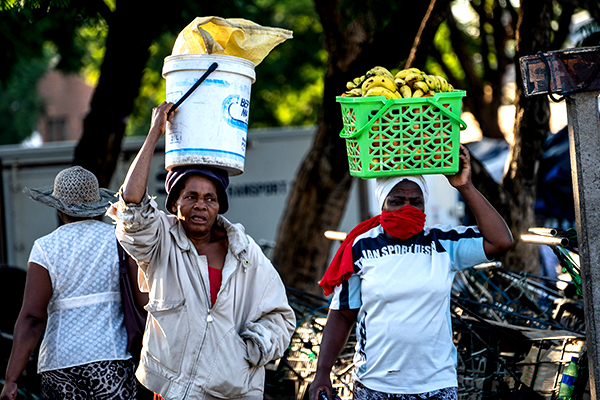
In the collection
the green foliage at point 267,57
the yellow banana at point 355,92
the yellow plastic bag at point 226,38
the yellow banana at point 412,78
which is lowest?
the yellow banana at point 355,92

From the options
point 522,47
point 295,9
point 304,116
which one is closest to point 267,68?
point 295,9

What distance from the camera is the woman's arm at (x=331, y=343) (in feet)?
9.95

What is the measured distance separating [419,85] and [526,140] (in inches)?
133

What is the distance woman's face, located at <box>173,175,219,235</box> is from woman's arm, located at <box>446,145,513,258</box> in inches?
45.5

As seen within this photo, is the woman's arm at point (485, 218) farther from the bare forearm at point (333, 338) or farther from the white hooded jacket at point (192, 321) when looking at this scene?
the white hooded jacket at point (192, 321)

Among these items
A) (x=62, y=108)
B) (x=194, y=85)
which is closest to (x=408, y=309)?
(x=194, y=85)

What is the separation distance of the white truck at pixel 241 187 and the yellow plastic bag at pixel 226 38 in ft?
23.7

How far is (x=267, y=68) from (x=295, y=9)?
1786mm

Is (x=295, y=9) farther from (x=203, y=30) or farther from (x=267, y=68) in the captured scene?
(x=203, y=30)

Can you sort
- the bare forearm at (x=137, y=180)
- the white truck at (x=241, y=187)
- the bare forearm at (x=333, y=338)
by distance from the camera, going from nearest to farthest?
the bare forearm at (x=137, y=180) < the bare forearm at (x=333, y=338) < the white truck at (x=241, y=187)

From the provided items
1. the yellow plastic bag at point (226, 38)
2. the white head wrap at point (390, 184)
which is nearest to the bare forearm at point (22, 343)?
the yellow plastic bag at point (226, 38)

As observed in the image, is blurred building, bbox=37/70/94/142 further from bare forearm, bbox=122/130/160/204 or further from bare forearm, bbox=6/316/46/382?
bare forearm, bbox=122/130/160/204

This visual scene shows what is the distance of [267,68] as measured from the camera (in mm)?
13203

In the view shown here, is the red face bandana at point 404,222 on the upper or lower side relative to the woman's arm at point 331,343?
upper
